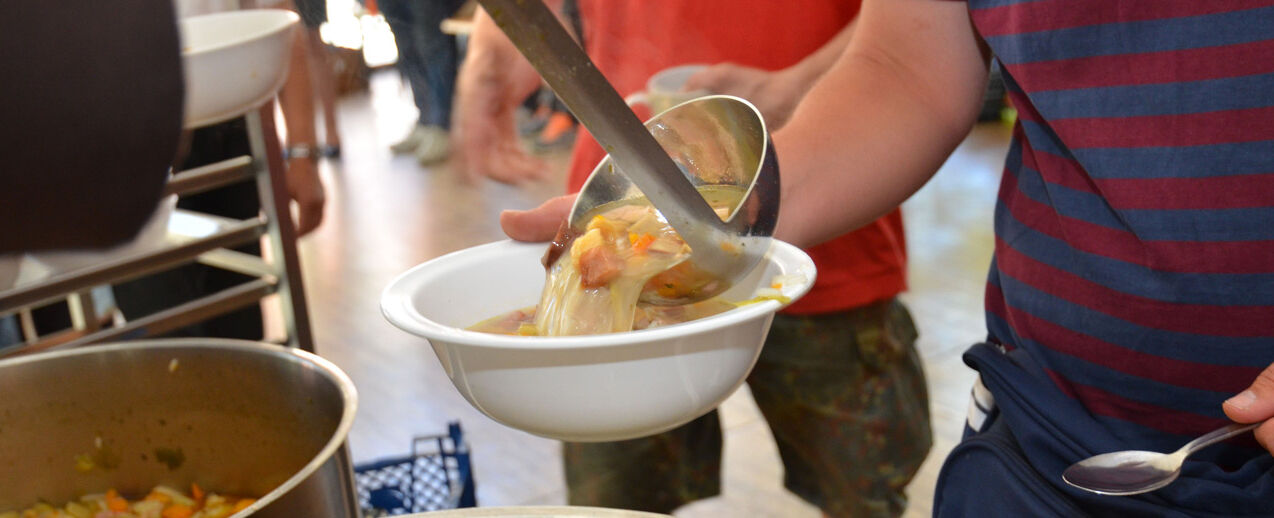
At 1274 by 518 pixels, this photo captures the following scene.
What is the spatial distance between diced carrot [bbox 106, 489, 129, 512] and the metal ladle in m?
0.55

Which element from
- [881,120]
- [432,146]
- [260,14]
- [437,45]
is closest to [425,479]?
[260,14]

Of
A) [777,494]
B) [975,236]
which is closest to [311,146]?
[777,494]

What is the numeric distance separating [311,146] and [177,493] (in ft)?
3.08

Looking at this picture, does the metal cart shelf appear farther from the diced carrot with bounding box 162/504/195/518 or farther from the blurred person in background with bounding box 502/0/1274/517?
the blurred person in background with bounding box 502/0/1274/517

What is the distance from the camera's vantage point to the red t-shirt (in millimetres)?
1258

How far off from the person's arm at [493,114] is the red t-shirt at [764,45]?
193mm

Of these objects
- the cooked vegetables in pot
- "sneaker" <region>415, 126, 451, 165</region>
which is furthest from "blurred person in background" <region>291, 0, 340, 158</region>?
"sneaker" <region>415, 126, 451, 165</region>

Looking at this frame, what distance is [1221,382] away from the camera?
66 cm

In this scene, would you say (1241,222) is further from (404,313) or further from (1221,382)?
(404,313)

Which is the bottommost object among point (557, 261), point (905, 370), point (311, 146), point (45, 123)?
point (905, 370)

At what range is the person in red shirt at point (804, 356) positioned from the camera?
1271 mm

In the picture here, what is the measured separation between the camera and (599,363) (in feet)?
1.76

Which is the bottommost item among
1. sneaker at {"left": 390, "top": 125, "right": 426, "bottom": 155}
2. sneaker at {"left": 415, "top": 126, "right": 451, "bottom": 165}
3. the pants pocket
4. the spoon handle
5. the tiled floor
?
A: sneaker at {"left": 390, "top": 125, "right": 426, "bottom": 155}

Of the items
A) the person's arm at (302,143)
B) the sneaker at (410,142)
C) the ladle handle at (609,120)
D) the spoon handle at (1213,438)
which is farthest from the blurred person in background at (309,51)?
the sneaker at (410,142)
